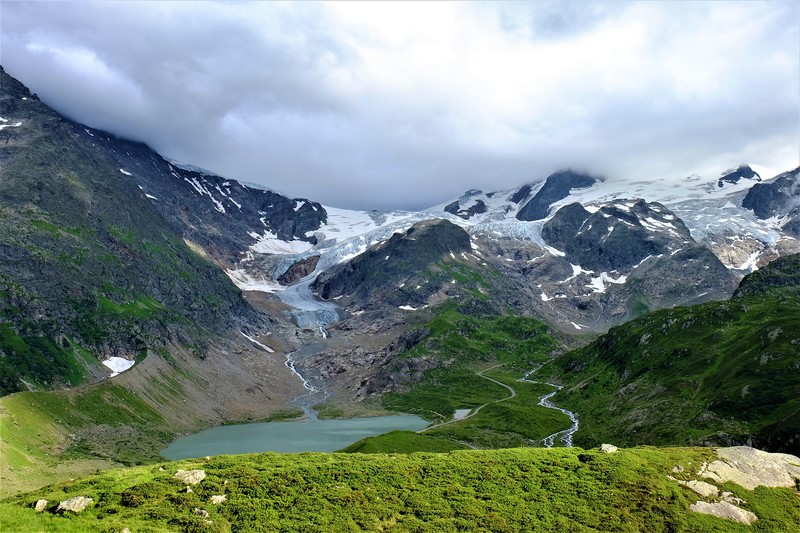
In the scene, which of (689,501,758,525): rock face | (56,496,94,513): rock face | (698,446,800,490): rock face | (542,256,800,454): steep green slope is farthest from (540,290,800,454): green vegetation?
(56,496,94,513): rock face

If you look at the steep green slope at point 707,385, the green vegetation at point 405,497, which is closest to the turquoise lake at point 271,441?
the steep green slope at point 707,385

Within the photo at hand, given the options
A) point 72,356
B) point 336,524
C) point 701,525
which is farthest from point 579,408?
point 72,356

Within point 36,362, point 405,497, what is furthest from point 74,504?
point 36,362

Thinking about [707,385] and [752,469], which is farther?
[707,385]

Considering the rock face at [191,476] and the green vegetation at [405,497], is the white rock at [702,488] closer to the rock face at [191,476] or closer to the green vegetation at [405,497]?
the green vegetation at [405,497]

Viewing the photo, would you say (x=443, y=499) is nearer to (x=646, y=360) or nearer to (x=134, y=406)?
(x=646, y=360)

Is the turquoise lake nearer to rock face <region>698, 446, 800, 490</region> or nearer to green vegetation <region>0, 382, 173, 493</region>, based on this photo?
green vegetation <region>0, 382, 173, 493</region>

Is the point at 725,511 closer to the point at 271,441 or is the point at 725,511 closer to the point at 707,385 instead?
the point at 707,385
